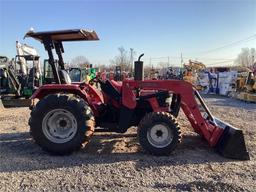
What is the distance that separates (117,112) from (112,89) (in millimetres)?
499

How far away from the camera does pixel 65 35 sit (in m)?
6.86

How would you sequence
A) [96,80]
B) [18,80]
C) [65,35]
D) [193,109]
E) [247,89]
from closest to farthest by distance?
1. [193,109]
2. [65,35]
3. [96,80]
4. [18,80]
5. [247,89]

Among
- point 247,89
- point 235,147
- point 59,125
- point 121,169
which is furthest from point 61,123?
point 247,89

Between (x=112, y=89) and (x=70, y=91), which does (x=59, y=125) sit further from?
(x=112, y=89)

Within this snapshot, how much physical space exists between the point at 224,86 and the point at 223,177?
62.3 ft

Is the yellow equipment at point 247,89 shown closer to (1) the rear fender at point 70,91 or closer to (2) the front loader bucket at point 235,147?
(2) the front loader bucket at point 235,147

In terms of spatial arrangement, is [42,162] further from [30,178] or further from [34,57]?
[34,57]

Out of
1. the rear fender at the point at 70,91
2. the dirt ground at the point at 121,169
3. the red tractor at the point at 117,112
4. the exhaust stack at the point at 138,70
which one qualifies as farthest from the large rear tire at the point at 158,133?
the rear fender at the point at 70,91

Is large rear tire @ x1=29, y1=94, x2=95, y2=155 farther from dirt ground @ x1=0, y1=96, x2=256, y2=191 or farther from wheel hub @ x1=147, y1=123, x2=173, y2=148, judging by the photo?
wheel hub @ x1=147, y1=123, x2=173, y2=148

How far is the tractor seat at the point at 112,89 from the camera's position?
6.99 meters

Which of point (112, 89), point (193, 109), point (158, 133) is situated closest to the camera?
point (158, 133)

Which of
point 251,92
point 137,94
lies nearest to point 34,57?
point 137,94

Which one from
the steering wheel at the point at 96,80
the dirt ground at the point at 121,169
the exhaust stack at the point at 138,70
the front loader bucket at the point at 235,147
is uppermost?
the exhaust stack at the point at 138,70

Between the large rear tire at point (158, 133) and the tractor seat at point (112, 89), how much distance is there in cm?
92
